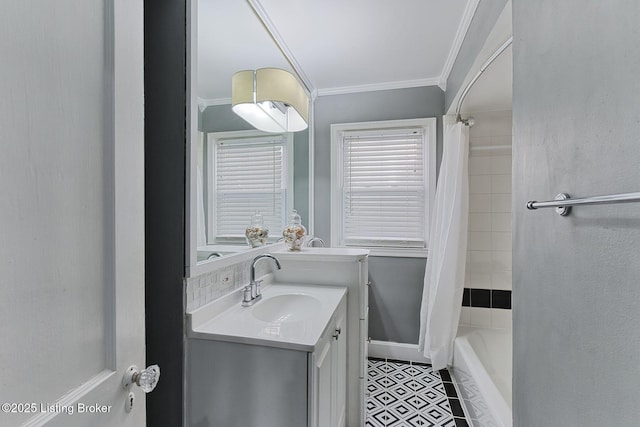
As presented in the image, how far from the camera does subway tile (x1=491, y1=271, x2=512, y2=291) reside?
252 cm

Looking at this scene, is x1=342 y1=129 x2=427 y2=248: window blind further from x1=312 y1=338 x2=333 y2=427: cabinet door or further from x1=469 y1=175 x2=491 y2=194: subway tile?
x1=312 y1=338 x2=333 y2=427: cabinet door

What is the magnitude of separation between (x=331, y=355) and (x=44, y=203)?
1181 mm

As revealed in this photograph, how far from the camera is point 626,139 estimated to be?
1.73ft

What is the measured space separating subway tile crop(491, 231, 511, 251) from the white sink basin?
1.91m

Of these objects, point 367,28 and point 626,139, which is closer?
point 626,139

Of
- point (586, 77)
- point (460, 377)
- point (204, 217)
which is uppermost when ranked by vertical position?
point (586, 77)

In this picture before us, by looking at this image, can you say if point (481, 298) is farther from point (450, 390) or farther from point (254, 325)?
point (254, 325)

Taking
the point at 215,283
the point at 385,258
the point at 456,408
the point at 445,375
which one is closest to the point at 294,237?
the point at 215,283

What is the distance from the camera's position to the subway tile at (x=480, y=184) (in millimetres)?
2562

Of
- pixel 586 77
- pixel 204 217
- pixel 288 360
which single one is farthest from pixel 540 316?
pixel 204 217

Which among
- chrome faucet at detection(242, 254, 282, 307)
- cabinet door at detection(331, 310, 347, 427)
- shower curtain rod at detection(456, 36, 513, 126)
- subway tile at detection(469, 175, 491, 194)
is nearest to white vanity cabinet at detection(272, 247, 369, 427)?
cabinet door at detection(331, 310, 347, 427)

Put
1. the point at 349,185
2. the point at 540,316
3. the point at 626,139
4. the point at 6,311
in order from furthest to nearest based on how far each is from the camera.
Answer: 1. the point at 349,185
2. the point at 540,316
3. the point at 626,139
4. the point at 6,311

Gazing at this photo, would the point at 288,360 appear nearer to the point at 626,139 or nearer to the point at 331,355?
the point at 331,355

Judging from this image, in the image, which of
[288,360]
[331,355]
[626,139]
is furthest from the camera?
[331,355]
